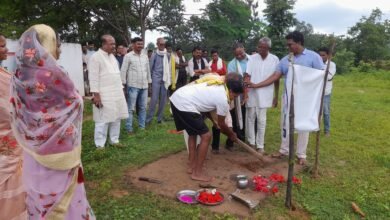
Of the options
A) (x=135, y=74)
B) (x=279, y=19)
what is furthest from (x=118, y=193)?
(x=279, y=19)

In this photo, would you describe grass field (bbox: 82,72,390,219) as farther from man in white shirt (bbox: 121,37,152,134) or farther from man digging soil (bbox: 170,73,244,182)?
man digging soil (bbox: 170,73,244,182)

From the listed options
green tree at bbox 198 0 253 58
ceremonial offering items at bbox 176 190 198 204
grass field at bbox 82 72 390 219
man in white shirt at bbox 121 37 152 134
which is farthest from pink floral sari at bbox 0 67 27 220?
green tree at bbox 198 0 253 58

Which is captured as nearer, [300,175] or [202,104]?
[202,104]

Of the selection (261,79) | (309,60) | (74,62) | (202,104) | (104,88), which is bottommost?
(202,104)

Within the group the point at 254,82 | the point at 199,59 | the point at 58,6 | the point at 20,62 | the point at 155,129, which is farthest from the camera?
the point at 58,6

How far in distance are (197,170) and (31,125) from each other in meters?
2.61

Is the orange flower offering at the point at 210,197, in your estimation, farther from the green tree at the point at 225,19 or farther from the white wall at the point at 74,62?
the green tree at the point at 225,19

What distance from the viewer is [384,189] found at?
15.0 feet

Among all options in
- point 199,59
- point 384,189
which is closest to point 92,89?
point 199,59

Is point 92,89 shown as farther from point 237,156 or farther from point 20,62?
point 20,62

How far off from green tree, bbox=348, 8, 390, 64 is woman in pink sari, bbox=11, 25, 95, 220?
1313 inches

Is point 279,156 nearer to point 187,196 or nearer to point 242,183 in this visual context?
point 242,183

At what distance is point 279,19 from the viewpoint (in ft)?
100

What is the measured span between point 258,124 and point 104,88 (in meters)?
2.72
